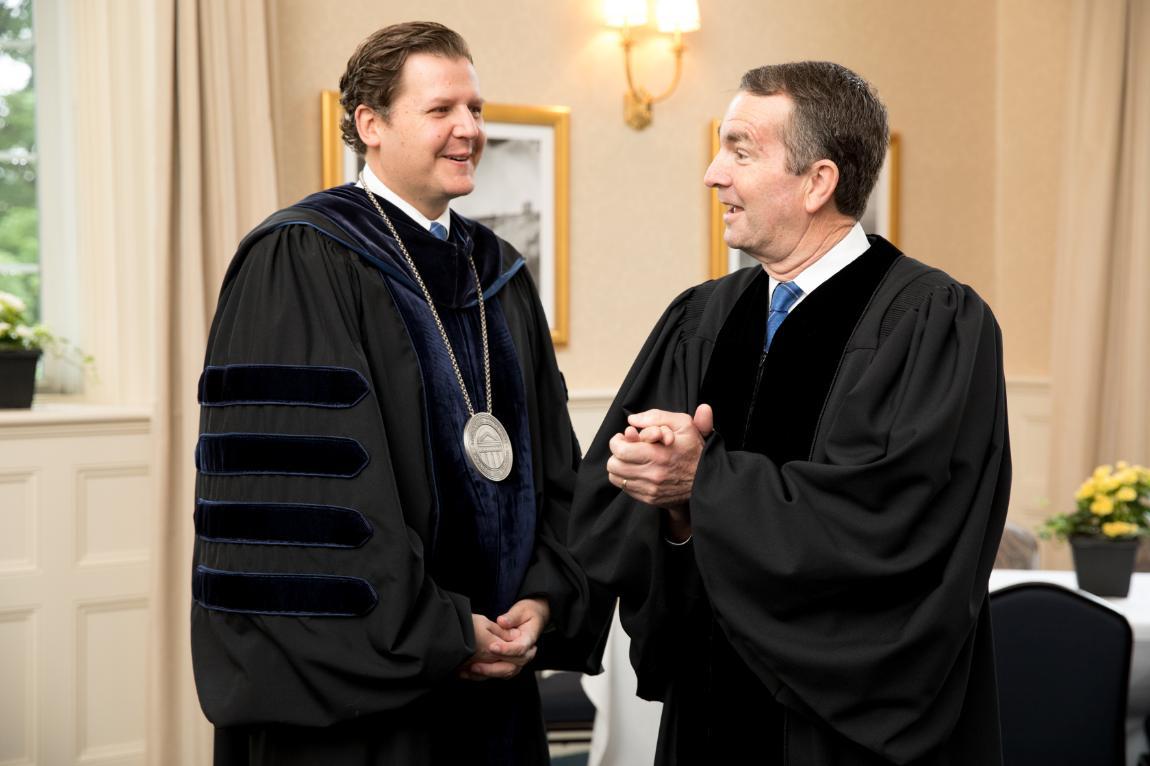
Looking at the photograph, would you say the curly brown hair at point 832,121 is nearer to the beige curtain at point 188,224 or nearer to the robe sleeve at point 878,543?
the robe sleeve at point 878,543

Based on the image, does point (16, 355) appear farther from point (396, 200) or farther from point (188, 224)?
point (396, 200)

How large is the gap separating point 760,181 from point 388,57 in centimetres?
82

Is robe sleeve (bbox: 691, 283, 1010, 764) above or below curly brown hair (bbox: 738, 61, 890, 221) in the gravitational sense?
below

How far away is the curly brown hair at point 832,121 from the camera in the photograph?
6.66ft

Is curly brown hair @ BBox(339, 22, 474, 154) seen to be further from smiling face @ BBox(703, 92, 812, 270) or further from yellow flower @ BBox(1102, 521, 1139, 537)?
yellow flower @ BBox(1102, 521, 1139, 537)

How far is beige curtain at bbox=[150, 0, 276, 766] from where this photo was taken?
429 cm

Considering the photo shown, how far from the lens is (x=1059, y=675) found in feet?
9.82

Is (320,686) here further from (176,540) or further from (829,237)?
(176,540)

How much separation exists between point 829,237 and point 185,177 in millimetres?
2903

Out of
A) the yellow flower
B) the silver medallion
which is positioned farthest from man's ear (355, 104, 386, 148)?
the yellow flower

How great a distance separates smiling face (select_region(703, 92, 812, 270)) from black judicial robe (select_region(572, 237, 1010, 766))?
0.12m

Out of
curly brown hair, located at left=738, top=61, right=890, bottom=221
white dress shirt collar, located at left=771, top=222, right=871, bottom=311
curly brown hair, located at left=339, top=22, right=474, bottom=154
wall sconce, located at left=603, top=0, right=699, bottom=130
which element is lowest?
white dress shirt collar, located at left=771, top=222, right=871, bottom=311

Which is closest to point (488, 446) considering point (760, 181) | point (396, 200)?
point (396, 200)

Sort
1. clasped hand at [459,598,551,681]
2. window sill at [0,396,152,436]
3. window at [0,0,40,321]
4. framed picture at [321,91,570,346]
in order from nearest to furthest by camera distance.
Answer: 1. clasped hand at [459,598,551,681]
2. window sill at [0,396,152,436]
3. window at [0,0,40,321]
4. framed picture at [321,91,570,346]
